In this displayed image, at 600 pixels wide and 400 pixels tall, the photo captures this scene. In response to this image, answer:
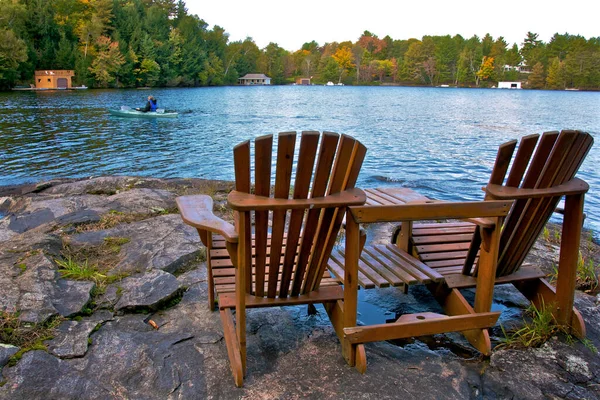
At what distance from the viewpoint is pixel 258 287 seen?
124 inches

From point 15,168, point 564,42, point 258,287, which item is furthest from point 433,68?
point 258,287

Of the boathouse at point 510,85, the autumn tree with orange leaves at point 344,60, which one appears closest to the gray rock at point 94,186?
the boathouse at point 510,85

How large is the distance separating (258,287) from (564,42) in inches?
5841

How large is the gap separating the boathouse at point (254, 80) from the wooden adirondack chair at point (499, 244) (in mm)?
138098

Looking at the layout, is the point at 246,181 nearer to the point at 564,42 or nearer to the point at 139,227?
the point at 139,227

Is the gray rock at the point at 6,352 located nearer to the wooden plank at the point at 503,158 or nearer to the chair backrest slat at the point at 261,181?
the chair backrest slat at the point at 261,181

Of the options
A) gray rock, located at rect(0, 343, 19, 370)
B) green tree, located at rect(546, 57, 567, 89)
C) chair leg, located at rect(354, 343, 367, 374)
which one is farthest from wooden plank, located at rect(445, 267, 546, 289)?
green tree, located at rect(546, 57, 567, 89)

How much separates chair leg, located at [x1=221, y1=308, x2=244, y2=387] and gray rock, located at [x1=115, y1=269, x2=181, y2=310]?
0.80 m

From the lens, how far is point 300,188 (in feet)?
8.64

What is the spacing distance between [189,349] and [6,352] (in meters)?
1.09

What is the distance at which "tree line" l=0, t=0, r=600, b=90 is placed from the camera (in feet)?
230

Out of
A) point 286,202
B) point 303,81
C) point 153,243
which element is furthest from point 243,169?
point 303,81

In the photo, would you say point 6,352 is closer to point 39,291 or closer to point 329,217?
point 39,291

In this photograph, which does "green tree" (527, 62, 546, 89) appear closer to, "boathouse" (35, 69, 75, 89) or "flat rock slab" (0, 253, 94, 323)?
"boathouse" (35, 69, 75, 89)
